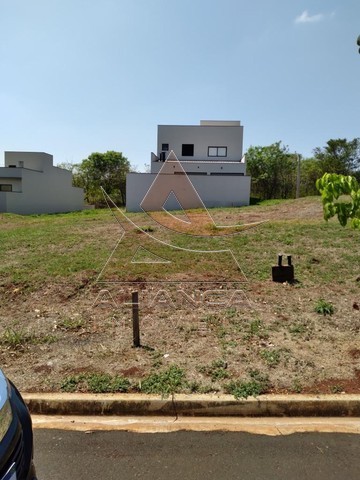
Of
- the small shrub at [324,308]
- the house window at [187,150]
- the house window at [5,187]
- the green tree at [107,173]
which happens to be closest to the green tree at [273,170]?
the house window at [187,150]

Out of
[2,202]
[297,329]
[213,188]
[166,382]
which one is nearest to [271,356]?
[297,329]

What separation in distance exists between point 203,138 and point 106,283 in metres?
25.5

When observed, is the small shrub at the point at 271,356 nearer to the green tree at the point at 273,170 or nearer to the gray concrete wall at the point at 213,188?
the gray concrete wall at the point at 213,188

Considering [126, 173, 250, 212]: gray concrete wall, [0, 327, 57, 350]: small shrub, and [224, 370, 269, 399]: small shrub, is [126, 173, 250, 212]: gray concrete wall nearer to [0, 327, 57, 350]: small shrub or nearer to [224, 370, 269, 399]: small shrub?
[0, 327, 57, 350]: small shrub

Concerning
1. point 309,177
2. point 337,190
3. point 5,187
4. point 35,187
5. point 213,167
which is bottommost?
point 337,190

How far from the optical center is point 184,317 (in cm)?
430

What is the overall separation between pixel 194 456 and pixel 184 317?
6.95 feet

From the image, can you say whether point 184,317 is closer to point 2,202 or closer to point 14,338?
point 14,338

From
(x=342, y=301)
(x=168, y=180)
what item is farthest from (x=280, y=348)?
(x=168, y=180)

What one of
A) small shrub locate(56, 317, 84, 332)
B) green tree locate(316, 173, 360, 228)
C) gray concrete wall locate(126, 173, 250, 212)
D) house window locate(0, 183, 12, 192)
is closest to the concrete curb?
small shrub locate(56, 317, 84, 332)

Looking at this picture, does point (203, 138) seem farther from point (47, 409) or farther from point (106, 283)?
point (47, 409)

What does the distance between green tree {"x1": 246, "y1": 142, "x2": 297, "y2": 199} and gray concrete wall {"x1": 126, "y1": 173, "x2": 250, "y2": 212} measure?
1218 cm

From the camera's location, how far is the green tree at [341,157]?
98.3 ft

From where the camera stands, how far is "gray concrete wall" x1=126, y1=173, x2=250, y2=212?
73.7ft
